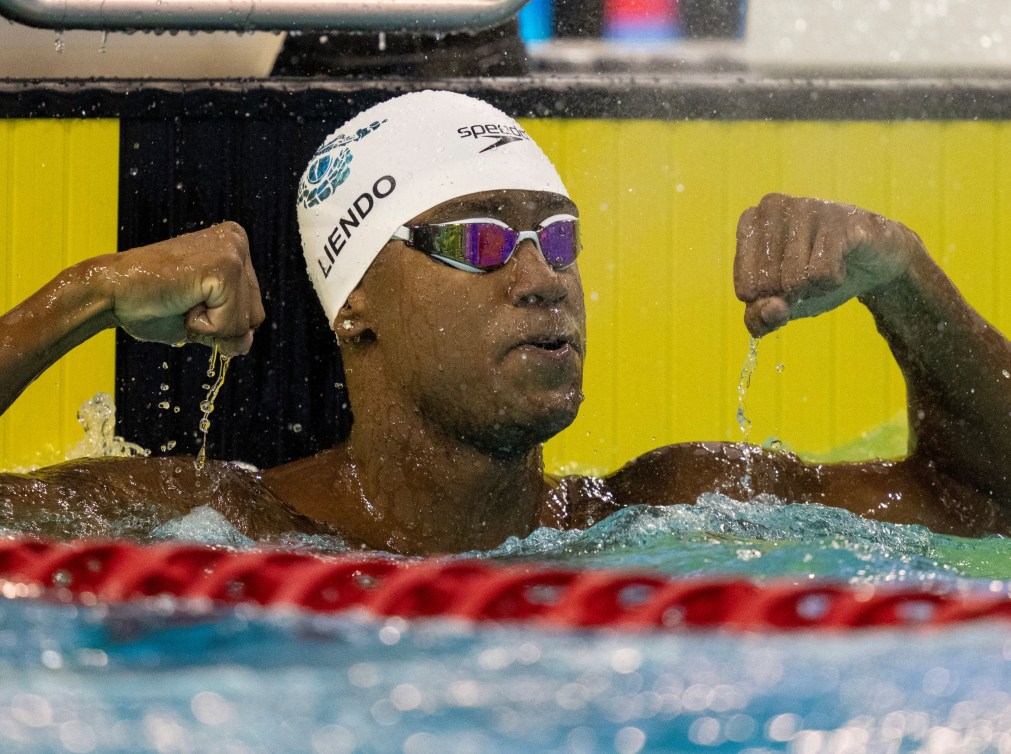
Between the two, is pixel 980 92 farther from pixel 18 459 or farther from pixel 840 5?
pixel 18 459

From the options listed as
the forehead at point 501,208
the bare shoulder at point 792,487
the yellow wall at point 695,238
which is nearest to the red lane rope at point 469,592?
the forehead at point 501,208

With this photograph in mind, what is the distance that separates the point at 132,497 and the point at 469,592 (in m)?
0.97

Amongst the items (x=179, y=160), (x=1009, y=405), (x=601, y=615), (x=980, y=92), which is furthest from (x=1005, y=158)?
(x=601, y=615)

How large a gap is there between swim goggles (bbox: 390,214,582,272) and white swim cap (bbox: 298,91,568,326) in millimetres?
84

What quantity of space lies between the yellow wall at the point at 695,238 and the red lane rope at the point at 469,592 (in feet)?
6.65

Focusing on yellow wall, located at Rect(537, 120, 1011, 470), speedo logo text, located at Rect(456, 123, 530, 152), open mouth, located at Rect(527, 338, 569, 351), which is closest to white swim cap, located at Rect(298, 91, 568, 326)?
speedo logo text, located at Rect(456, 123, 530, 152)

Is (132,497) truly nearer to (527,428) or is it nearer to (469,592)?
(527,428)

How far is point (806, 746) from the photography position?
3.59 feet

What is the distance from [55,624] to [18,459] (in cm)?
242

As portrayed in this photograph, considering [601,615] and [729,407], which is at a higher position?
[601,615]

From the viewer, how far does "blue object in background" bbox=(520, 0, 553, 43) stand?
3.71 metres

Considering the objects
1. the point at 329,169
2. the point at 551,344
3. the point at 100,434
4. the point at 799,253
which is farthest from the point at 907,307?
the point at 100,434

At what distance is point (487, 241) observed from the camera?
2.33 m

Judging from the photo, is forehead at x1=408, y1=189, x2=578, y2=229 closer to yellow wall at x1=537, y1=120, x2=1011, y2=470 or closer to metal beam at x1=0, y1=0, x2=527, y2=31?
metal beam at x1=0, y1=0, x2=527, y2=31
